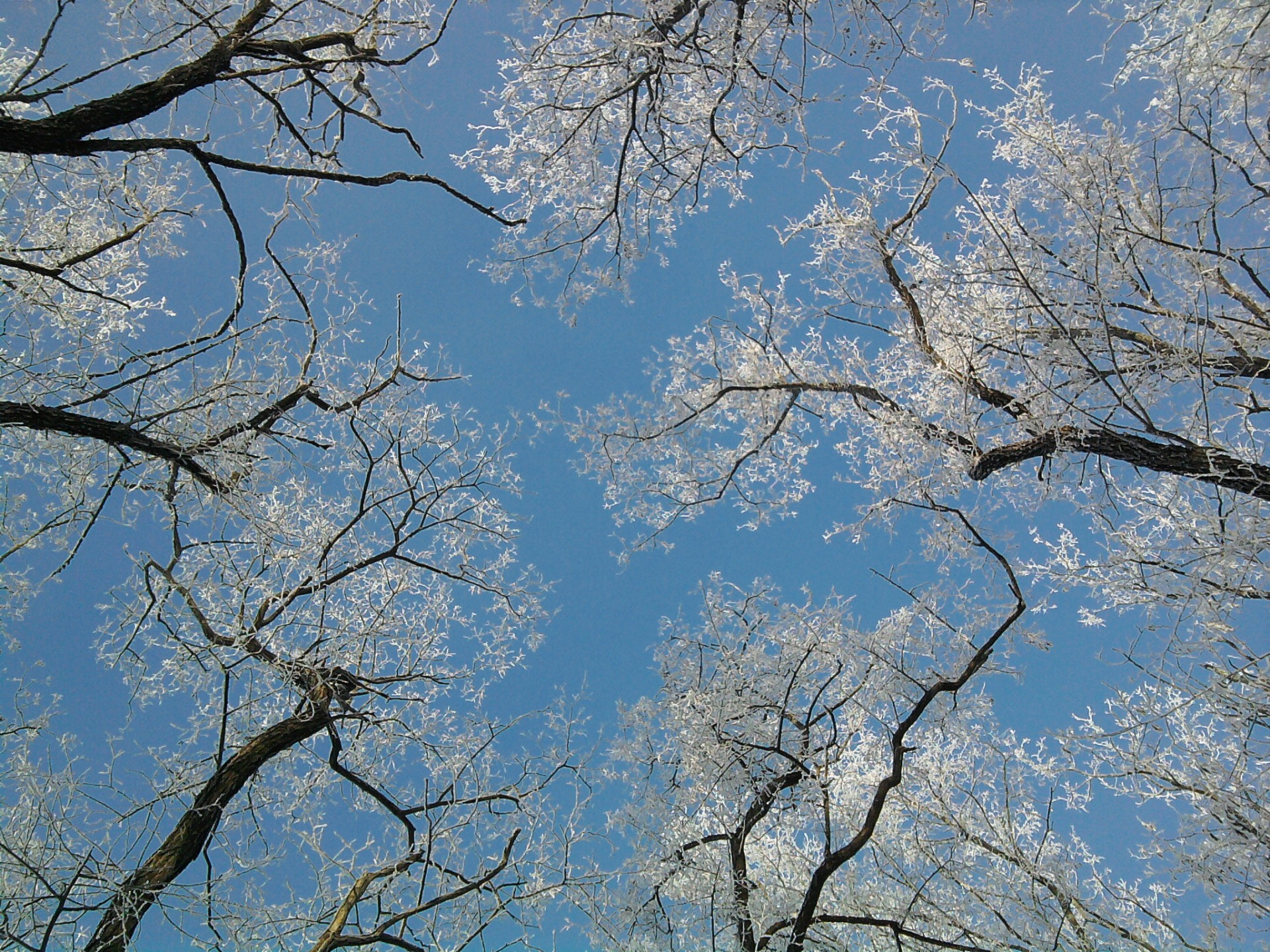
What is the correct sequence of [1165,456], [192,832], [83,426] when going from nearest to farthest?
[83,426]
[192,832]
[1165,456]

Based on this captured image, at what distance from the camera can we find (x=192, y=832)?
13.0 feet

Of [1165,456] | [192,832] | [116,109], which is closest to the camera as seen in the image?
[116,109]

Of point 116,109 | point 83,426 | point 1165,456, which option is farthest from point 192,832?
point 1165,456

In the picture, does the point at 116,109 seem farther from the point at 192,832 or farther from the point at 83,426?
the point at 192,832

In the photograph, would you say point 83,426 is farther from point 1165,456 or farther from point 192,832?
point 1165,456

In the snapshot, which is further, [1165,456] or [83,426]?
[1165,456]

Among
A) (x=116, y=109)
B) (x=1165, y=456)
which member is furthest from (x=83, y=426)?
(x=1165, y=456)

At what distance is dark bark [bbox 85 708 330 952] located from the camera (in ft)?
11.3

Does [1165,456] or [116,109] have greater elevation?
[1165,456]

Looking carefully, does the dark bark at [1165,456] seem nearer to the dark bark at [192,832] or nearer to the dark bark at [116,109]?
the dark bark at [116,109]

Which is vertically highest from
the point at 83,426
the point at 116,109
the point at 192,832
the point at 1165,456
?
the point at 1165,456

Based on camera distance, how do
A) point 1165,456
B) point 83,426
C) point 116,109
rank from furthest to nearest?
point 1165,456 < point 83,426 < point 116,109

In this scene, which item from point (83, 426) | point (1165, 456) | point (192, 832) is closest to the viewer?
point (83, 426)

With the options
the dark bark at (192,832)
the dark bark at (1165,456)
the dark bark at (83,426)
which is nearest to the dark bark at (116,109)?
the dark bark at (83,426)
